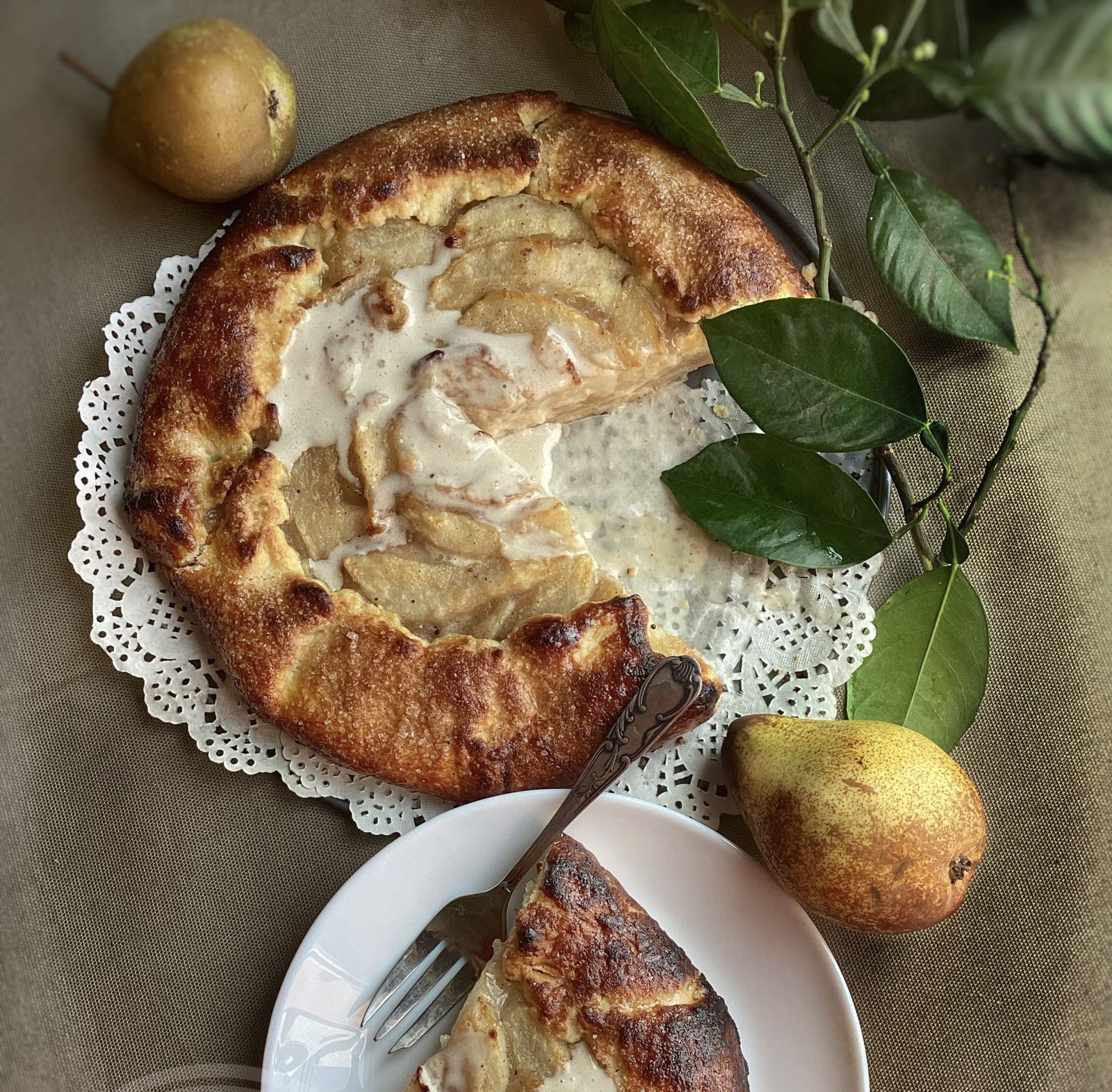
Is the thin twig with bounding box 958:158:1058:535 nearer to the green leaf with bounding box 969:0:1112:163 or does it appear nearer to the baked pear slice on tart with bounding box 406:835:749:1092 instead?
the green leaf with bounding box 969:0:1112:163

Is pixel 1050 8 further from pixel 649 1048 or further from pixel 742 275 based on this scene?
pixel 649 1048

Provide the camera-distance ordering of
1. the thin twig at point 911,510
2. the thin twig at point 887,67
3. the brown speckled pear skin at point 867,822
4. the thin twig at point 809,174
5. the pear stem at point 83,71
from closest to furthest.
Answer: the pear stem at point 83,71
the thin twig at point 887,67
the brown speckled pear skin at point 867,822
the thin twig at point 809,174
the thin twig at point 911,510

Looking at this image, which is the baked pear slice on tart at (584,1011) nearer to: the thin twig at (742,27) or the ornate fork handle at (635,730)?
the ornate fork handle at (635,730)

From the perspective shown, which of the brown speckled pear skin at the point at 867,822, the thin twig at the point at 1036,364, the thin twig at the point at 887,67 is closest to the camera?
the thin twig at the point at 887,67

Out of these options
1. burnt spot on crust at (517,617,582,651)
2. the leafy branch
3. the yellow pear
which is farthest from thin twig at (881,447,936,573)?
the yellow pear

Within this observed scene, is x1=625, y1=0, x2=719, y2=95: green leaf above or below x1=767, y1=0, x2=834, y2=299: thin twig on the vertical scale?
above

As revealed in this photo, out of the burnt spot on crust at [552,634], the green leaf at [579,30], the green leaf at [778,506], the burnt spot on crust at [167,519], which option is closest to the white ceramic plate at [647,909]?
the burnt spot on crust at [552,634]
